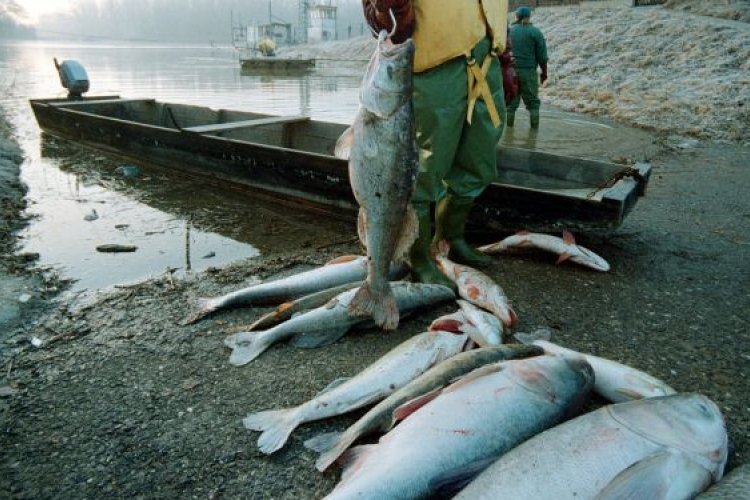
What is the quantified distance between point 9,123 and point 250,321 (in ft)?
48.7

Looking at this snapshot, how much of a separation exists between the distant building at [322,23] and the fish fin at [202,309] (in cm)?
9795

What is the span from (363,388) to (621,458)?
1410mm

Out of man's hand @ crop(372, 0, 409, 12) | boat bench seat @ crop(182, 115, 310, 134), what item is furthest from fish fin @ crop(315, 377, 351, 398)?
boat bench seat @ crop(182, 115, 310, 134)

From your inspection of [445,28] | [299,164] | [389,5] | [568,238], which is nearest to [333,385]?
[389,5]

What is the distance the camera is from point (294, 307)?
411 cm

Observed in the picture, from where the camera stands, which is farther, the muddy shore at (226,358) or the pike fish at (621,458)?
the muddy shore at (226,358)

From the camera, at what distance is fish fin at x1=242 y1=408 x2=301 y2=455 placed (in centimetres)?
283

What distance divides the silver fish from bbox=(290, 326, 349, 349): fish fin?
2420mm

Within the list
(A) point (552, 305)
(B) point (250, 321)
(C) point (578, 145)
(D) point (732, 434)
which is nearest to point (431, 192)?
(A) point (552, 305)

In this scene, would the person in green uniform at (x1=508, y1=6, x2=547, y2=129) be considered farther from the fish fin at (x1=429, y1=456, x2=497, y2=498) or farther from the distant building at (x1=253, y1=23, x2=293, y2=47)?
the distant building at (x1=253, y1=23, x2=293, y2=47)

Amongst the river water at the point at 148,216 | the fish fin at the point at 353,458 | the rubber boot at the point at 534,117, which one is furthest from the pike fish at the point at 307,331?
the rubber boot at the point at 534,117

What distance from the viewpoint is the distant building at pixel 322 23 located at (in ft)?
309

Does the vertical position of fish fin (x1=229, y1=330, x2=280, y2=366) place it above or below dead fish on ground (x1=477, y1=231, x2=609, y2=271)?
below

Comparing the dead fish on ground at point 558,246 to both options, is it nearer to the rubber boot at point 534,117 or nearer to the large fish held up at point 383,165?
the large fish held up at point 383,165
